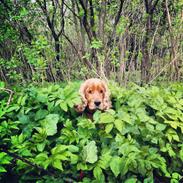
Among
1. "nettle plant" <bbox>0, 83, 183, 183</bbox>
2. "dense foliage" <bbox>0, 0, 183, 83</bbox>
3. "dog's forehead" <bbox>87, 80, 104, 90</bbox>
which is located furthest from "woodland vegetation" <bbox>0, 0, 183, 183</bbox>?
"dense foliage" <bbox>0, 0, 183, 83</bbox>

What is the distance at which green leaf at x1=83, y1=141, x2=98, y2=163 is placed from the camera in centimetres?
261

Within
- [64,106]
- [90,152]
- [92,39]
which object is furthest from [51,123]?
[92,39]

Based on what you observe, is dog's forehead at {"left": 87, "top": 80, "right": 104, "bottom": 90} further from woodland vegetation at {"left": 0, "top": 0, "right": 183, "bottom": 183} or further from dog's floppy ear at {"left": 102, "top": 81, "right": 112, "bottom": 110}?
woodland vegetation at {"left": 0, "top": 0, "right": 183, "bottom": 183}

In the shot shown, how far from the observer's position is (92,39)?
204 inches

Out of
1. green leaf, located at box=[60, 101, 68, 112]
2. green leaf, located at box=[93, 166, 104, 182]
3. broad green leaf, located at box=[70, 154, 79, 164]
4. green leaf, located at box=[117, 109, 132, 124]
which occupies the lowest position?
green leaf, located at box=[93, 166, 104, 182]

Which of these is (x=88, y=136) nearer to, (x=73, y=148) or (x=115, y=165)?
(x=73, y=148)

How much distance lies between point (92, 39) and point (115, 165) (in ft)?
9.55

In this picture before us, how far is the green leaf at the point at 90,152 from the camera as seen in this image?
8.57 ft

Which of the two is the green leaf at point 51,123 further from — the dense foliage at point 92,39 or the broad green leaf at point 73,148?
the dense foliage at point 92,39

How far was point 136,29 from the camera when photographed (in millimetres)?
5734

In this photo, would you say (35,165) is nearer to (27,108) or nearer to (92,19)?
(27,108)

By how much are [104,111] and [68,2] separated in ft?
11.0

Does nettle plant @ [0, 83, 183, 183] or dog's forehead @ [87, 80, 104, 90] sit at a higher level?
dog's forehead @ [87, 80, 104, 90]

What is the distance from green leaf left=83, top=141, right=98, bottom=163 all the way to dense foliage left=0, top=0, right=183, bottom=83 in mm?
2457
